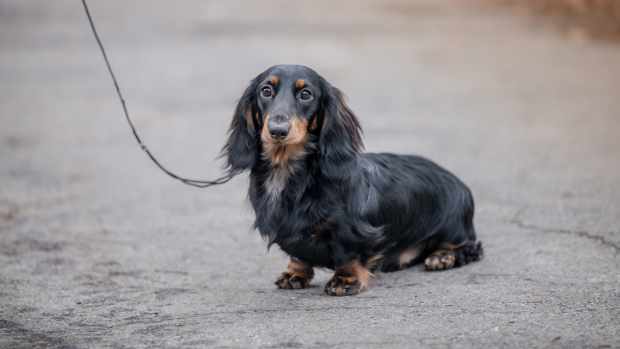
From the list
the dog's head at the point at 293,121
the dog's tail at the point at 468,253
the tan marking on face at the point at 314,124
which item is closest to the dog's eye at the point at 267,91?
the dog's head at the point at 293,121

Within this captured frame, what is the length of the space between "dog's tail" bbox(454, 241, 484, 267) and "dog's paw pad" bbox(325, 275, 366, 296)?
0.76m

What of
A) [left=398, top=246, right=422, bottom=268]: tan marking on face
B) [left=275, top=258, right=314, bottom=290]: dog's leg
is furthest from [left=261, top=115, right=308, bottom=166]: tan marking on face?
[left=398, top=246, right=422, bottom=268]: tan marking on face

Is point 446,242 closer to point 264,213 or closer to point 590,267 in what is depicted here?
point 590,267

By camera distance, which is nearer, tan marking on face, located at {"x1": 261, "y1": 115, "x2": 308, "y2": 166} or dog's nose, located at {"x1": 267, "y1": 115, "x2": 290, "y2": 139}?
dog's nose, located at {"x1": 267, "y1": 115, "x2": 290, "y2": 139}

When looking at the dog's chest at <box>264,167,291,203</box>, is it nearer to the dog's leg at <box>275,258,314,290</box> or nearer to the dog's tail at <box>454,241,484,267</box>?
the dog's leg at <box>275,258,314,290</box>

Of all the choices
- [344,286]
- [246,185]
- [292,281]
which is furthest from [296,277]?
[246,185]

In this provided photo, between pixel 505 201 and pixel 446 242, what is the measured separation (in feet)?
5.53

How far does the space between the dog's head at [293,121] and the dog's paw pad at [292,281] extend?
24.4 inches

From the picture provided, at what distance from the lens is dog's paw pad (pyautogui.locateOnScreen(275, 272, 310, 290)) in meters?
4.96

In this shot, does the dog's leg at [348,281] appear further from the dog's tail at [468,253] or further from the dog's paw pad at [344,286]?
the dog's tail at [468,253]

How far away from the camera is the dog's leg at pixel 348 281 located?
187 inches

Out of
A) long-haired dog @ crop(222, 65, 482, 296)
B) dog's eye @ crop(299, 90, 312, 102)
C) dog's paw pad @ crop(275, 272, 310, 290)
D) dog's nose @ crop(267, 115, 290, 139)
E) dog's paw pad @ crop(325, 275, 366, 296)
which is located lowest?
dog's paw pad @ crop(275, 272, 310, 290)

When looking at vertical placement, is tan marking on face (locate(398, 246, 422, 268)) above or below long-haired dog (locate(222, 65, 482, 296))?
below

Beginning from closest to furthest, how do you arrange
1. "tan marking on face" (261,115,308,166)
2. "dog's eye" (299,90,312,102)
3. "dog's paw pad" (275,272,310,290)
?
"tan marking on face" (261,115,308,166) → "dog's eye" (299,90,312,102) → "dog's paw pad" (275,272,310,290)
